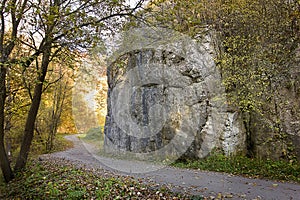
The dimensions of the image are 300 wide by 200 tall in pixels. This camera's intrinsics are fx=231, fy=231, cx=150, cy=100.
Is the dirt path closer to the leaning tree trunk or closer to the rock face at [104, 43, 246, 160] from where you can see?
the rock face at [104, 43, 246, 160]

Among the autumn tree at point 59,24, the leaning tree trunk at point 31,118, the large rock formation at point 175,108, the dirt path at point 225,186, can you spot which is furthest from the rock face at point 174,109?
the autumn tree at point 59,24

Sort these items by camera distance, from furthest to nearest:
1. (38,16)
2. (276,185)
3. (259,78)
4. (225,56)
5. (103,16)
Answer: (225,56) < (259,78) < (276,185) < (103,16) < (38,16)

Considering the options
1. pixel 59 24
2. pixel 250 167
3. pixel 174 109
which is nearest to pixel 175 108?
pixel 174 109

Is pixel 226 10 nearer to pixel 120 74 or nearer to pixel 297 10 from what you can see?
pixel 297 10

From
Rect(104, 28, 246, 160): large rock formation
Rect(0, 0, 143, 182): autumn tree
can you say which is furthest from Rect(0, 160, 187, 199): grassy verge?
Rect(104, 28, 246, 160): large rock formation

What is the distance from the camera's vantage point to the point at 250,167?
8.09 meters

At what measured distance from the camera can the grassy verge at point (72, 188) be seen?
18.1 ft

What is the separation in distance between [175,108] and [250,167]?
4.10 m

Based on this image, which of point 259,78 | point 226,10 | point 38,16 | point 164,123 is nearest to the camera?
point 38,16

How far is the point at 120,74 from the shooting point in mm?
14070

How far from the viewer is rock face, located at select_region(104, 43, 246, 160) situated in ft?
32.4

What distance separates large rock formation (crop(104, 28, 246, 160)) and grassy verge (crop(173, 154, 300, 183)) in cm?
56

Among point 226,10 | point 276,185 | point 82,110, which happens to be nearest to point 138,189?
point 276,185

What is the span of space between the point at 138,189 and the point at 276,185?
3.94m
